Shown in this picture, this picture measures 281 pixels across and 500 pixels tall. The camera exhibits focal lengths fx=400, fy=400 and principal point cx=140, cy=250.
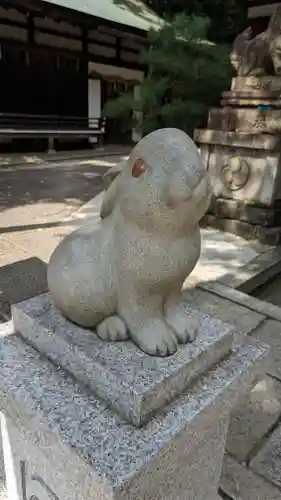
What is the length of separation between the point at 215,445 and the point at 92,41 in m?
12.8

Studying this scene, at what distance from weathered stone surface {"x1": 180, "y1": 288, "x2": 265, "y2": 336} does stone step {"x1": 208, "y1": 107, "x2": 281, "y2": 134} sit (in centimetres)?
213

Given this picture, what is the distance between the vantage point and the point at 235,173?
14.9ft

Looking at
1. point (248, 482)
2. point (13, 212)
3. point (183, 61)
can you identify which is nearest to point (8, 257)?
point (13, 212)

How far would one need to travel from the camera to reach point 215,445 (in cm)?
141

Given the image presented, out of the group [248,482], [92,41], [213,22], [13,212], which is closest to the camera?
[248,482]

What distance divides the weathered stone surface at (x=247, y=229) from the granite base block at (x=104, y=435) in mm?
3069

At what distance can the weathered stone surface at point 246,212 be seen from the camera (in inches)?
172

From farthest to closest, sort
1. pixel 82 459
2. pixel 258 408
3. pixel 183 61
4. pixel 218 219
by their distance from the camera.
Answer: pixel 183 61, pixel 218 219, pixel 258 408, pixel 82 459

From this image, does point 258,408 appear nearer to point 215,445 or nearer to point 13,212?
point 215,445

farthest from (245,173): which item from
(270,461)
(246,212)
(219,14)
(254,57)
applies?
(219,14)

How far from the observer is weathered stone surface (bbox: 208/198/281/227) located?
14.4 feet

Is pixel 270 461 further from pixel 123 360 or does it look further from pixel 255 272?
pixel 255 272

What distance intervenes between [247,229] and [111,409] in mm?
3682

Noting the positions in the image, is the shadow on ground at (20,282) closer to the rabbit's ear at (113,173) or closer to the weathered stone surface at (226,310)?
the weathered stone surface at (226,310)
